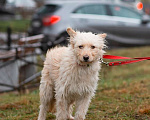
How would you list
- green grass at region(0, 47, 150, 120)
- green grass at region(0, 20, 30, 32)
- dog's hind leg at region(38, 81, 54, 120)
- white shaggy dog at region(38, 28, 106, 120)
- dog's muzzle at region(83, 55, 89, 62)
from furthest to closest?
green grass at region(0, 20, 30, 32), green grass at region(0, 47, 150, 120), dog's hind leg at region(38, 81, 54, 120), white shaggy dog at region(38, 28, 106, 120), dog's muzzle at region(83, 55, 89, 62)

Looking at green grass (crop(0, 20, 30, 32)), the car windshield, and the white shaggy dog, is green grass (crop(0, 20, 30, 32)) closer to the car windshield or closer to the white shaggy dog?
the car windshield

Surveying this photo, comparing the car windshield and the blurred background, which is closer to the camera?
the blurred background

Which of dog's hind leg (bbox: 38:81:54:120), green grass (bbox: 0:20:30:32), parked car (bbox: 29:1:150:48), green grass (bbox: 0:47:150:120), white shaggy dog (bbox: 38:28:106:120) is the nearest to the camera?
white shaggy dog (bbox: 38:28:106:120)

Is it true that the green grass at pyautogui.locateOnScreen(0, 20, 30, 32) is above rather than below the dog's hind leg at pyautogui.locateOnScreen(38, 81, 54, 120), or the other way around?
above

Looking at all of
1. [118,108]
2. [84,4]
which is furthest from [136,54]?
[118,108]

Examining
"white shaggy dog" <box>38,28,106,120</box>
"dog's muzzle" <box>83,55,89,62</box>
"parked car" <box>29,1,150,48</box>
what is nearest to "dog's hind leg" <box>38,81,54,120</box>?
"white shaggy dog" <box>38,28,106,120</box>

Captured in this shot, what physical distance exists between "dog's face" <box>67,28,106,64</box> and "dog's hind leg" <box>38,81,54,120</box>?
83 centimetres

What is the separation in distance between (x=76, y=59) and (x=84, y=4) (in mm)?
7694

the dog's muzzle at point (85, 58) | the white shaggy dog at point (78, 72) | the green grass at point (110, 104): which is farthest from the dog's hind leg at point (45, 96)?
the dog's muzzle at point (85, 58)

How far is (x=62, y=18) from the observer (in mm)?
10750

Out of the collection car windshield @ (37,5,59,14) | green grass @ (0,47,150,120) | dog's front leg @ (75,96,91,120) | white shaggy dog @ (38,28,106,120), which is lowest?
green grass @ (0,47,150,120)

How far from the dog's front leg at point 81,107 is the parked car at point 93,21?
18.2 feet

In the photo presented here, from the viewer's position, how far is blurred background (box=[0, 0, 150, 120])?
534cm

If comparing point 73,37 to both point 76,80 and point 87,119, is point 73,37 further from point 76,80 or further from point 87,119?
point 87,119
